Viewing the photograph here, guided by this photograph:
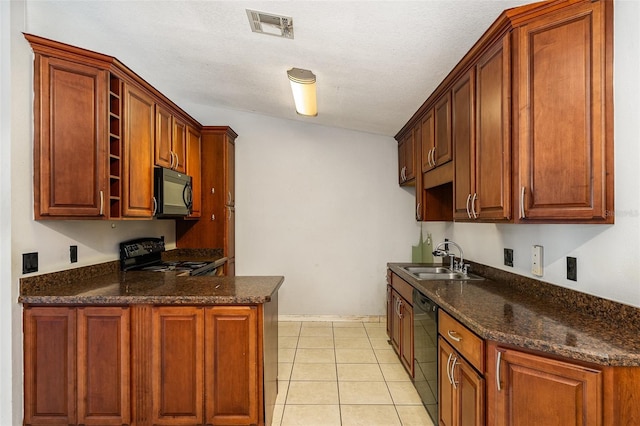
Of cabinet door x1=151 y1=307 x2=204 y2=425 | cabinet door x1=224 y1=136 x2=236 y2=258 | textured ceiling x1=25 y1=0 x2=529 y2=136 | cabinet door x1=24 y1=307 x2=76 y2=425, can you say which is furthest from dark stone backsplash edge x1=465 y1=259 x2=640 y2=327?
cabinet door x1=224 y1=136 x2=236 y2=258

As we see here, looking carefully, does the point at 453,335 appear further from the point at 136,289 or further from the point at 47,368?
the point at 47,368

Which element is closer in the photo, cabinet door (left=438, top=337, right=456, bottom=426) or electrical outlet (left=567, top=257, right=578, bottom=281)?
electrical outlet (left=567, top=257, right=578, bottom=281)

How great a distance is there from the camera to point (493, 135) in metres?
1.80

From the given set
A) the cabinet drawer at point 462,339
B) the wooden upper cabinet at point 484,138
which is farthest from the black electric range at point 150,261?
the wooden upper cabinet at point 484,138

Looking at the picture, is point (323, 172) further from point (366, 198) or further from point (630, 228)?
point (630, 228)

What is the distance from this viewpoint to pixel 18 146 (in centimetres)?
195

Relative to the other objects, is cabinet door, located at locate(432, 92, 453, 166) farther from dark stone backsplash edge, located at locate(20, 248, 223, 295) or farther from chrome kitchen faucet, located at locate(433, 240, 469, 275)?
dark stone backsplash edge, located at locate(20, 248, 223, 295)

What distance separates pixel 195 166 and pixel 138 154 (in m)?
1.20

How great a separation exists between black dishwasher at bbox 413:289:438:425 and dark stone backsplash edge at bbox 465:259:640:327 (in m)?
0.58

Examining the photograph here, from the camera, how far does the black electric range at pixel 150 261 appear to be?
2.97 metres

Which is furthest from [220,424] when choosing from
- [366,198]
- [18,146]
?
[366,198]

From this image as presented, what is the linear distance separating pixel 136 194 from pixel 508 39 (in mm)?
2645

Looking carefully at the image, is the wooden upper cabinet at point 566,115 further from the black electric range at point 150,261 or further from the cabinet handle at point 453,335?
the black electric range at point 150,261

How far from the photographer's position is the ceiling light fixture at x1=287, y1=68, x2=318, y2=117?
267 cm
